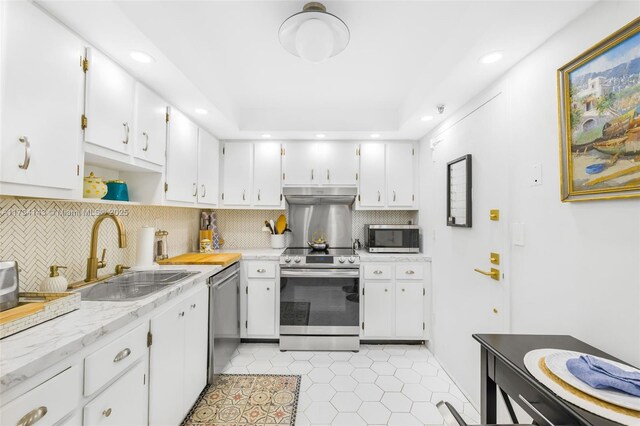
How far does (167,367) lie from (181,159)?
5.21 feet

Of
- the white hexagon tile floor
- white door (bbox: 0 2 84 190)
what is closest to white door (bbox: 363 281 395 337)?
the white hexagon tile floor

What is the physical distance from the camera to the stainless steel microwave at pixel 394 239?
3104 mm

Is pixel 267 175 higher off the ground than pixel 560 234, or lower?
higher

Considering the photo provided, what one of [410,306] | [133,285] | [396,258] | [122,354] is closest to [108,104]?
[133,285]

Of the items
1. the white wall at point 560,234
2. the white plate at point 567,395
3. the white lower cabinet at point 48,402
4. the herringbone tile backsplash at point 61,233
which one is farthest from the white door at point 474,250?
the herringbone tile backsplash at point 61,233

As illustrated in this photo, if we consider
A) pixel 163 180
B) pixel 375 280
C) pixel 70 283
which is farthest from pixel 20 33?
pixel 375 280

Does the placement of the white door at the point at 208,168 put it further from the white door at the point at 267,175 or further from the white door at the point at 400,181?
the white door at the point at 400,181

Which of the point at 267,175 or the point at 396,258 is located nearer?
the point at 396,258

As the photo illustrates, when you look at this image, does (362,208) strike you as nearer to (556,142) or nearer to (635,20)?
(556,142)

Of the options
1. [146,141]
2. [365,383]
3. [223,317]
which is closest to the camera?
[146,141]

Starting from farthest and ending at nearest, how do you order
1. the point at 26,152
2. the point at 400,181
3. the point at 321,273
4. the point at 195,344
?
the point at 400,181, the point at 321,273, the point at 195,344, the point at 26,152

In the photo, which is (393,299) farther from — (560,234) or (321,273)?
(560,234)

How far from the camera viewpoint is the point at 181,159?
93.6 inches

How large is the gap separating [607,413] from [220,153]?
135 inches
